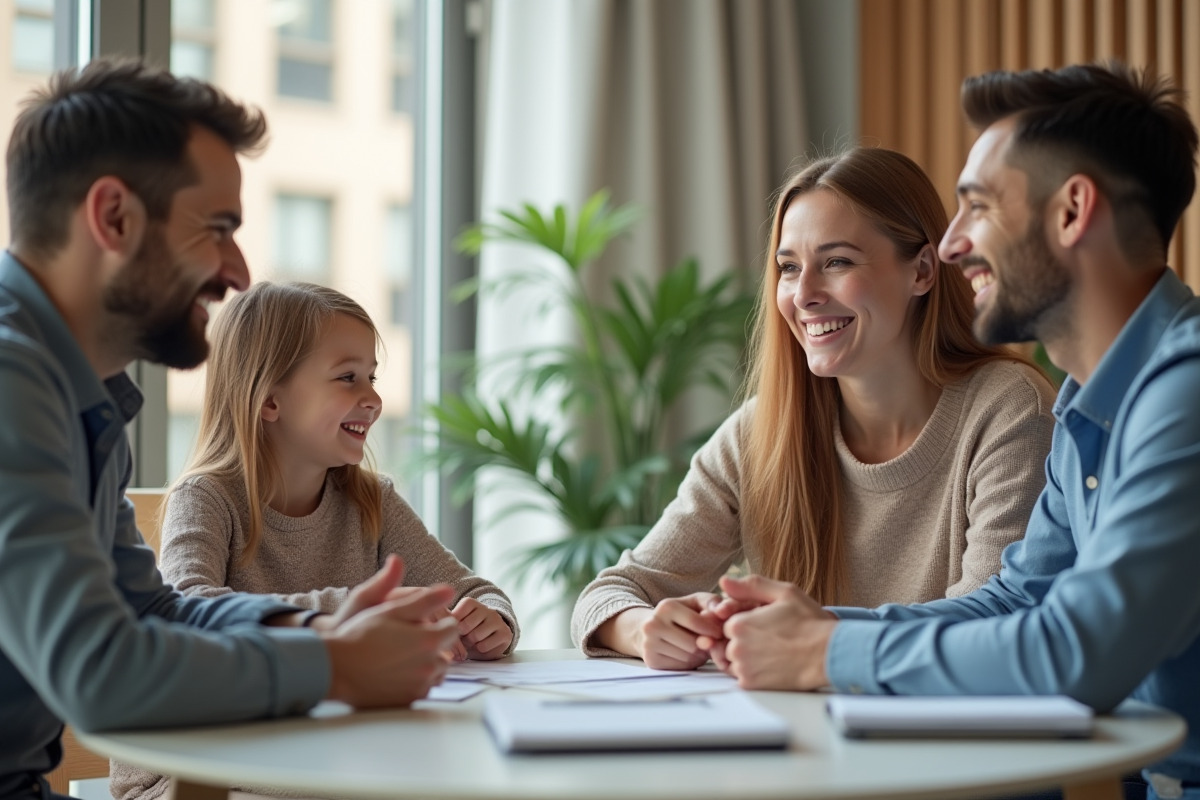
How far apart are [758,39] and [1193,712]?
131 inches

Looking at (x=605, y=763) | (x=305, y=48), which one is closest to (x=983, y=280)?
(x=605, y=763)

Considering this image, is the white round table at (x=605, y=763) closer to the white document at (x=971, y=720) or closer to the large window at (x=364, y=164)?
the white document at (x=971, y=720)

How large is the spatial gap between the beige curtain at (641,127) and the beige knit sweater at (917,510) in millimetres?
1733

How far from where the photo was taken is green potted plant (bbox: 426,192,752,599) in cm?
346

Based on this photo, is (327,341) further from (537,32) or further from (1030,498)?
(537,32)

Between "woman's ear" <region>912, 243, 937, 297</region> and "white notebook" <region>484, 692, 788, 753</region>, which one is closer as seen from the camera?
"white notebook" <region>484, 692, 788, 753</region>

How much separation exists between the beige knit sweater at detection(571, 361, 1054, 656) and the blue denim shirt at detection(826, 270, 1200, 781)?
0.42 metres

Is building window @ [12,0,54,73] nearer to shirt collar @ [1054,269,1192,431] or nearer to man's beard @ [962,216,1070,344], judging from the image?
man's beard @ [962,216,1070,344]

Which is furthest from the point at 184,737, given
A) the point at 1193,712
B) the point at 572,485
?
the point at 572,485

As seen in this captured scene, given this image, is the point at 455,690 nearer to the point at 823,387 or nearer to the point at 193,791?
the point at 193,791

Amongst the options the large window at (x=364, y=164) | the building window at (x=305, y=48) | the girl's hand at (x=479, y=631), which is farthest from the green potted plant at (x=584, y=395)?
the girl's hand at (x=479, y=631)

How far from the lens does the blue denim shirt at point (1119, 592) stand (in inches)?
49.5

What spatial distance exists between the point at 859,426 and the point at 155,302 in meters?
1.24

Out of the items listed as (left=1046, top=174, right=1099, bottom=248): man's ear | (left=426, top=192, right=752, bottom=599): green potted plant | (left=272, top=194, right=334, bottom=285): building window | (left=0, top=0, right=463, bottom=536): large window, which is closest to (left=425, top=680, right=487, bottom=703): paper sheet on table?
(left=1046, top=174, right=1099, bottom=248): man's ear
